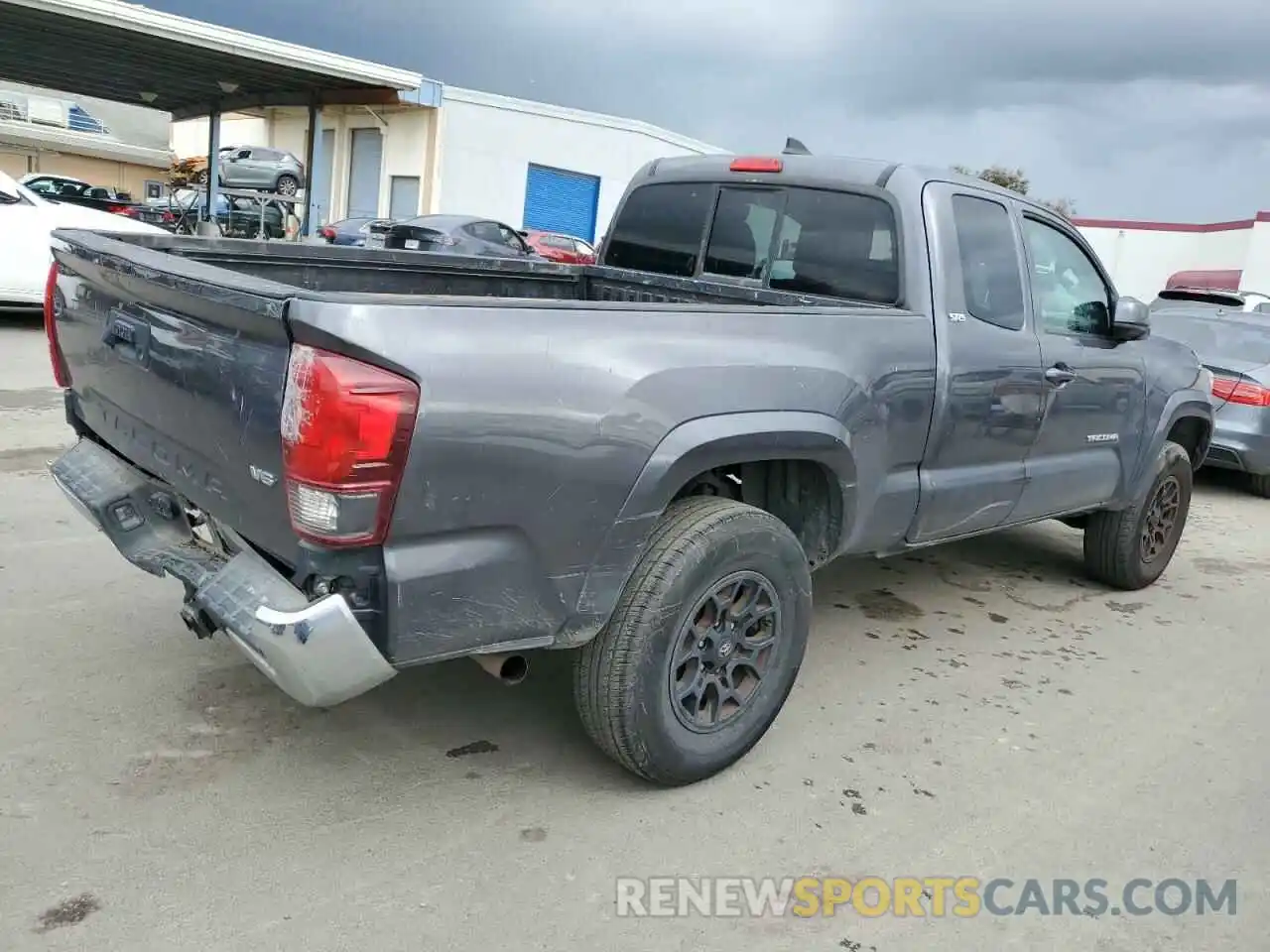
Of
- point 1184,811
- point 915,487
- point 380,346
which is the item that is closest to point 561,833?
point 380,346

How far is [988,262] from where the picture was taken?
13.8 ft

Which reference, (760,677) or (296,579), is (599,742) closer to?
(760,677)

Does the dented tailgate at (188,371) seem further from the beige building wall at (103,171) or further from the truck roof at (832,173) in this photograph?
the beige building wall at (103,171)

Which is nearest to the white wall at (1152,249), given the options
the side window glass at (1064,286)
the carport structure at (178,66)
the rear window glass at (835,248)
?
the carport structure at (178,66)

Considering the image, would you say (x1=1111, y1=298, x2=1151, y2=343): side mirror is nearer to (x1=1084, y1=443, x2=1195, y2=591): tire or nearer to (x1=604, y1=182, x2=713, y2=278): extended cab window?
(x1=1084, y1=443, x2=1195, y2=591): tire

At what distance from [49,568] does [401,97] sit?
1926 centimetres

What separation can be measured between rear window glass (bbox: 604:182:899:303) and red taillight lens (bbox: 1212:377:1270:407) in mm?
5804

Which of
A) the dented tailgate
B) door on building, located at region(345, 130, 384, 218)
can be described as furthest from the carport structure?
the dented tailgate

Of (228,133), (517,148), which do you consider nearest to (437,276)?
(517,148)

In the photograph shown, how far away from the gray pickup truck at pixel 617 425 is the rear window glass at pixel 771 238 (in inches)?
0.5

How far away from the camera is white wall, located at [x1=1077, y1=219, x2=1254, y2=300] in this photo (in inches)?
1197

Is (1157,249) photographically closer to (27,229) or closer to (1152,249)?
(1152,249)

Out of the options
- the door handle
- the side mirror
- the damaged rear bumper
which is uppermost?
the side mirror

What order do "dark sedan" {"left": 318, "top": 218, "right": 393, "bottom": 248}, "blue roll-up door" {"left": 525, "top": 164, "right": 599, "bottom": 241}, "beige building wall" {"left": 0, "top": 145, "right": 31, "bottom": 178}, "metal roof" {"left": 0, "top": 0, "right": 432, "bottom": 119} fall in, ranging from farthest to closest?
"beige building wall" {"left": 0, "top": 145, "right": 31, "bottom": 178} < "blue roll-up door" {"left": 525, "top": 164, "right": 599, "bottom": 241} < "dark sedan" {"left": 318, "top": 218, "right": 393, "bottom": 248} < "metal roof" {"left": 0, "top": 0, "right": 432, "bottom": 119}
